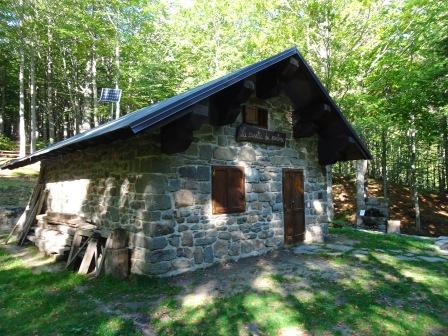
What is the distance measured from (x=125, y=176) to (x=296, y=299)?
3.73m

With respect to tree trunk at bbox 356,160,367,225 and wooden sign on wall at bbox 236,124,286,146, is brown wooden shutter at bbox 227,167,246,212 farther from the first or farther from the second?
tree trunk at bbox 356,160,367,225

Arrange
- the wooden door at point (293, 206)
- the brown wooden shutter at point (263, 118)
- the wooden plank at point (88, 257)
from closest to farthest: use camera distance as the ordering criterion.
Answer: the wooden plank at point (88, 257) → the brown wooden shutter at point (263, 118) → the wooden door at point (293, 206)

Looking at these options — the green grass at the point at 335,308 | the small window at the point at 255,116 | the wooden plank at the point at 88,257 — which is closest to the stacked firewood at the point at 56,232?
the wooden plank at the point at 88,257

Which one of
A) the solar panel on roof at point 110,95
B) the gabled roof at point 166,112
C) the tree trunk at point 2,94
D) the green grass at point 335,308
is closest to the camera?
the green grass at point 335,308

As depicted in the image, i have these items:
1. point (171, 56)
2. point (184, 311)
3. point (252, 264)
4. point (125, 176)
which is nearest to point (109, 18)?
point (171, 56)

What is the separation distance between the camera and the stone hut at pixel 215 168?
18.4ft

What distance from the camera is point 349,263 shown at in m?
6.49

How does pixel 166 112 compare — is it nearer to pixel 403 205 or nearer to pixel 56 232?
pixel 56 232

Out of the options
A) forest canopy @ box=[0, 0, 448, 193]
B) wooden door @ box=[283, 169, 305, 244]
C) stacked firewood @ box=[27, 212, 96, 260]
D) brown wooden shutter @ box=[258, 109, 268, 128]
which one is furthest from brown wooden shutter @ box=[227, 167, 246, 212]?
forest canopy @ box=[0, 0, 448, 193]

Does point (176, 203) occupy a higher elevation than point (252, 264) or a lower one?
higher

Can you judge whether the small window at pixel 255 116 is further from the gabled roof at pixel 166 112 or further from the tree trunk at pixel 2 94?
the tree trunk at pixel 2 94

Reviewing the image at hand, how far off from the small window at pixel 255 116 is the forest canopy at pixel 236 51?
591 centimetres

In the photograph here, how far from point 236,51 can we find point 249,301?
15136 millimetres

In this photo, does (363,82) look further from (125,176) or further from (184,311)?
(184,311)
